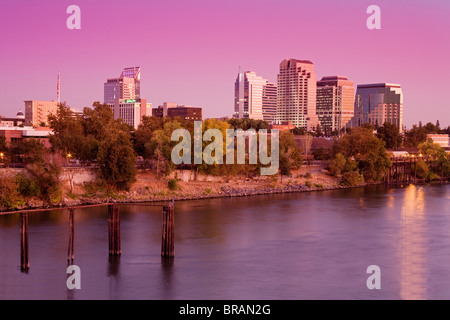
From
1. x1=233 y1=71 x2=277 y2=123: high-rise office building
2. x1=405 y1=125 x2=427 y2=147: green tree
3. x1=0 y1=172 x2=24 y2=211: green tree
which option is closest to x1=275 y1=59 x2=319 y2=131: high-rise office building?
x1=233 y1=71 x2=277 y2=123: high-rise office building

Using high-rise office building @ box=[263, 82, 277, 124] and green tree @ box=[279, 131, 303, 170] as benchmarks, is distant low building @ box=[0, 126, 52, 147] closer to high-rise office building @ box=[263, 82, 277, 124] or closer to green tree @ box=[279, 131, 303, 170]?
green tree @ box=[279, 131, 303, 170]

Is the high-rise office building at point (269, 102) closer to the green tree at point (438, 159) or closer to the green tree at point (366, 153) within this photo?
the green tree at point (438, 159)

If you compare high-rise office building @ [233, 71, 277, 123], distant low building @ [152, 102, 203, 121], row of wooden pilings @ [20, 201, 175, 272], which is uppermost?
high-rise office building @ [233, 71, 277, 123]

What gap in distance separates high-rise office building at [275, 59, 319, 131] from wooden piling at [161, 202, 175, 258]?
536 feet

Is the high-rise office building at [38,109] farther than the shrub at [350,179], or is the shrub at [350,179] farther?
the high-rise office building at [38,109]

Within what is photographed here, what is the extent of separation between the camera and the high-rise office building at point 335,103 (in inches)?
7549

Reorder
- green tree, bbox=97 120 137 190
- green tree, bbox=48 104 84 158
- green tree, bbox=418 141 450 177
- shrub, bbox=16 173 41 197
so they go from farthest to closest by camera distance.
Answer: green tree, bbox=418 141 450 177
green tree, bbox=48 104 84 158
green tree, bbox=97 120 137 190
shrub, bbox=16 173 41 197

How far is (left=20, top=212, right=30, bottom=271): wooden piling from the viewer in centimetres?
1985

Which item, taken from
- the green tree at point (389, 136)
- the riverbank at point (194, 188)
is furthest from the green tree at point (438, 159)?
the riverbank at point (194, 188)

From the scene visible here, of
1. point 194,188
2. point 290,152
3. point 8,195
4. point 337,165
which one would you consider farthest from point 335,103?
point 8,195

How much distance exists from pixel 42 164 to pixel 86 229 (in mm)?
9215

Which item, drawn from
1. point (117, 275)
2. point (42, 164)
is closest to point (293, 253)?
point (117, 275)

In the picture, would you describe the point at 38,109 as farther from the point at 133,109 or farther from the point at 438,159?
the point at 438,159

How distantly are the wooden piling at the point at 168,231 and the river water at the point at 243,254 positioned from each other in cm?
42
